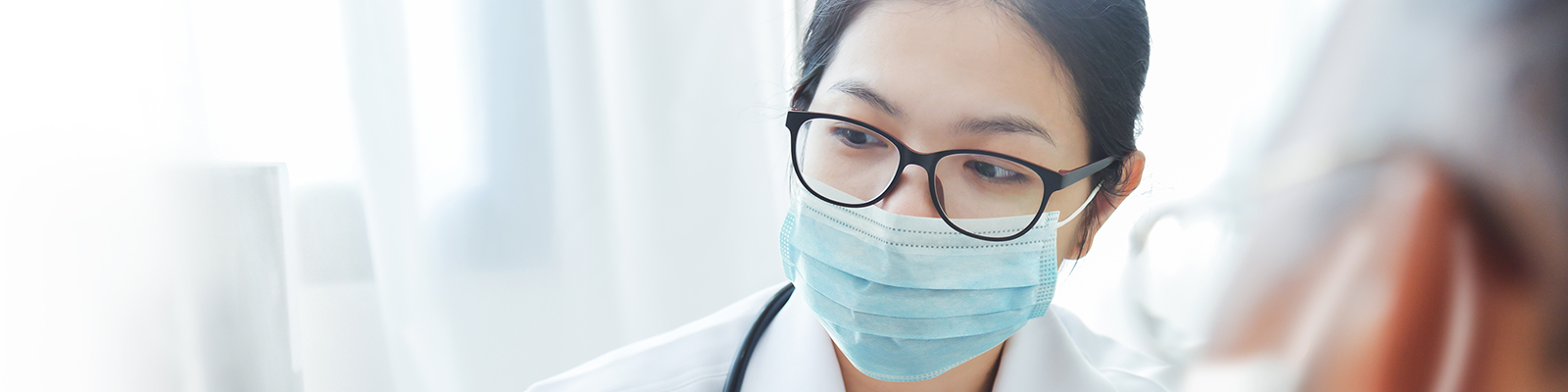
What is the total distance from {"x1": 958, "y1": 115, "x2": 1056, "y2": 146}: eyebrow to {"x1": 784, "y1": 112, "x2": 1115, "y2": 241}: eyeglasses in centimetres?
3

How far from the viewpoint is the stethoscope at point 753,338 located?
101cm

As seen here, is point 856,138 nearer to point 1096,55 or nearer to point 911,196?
point 911,196

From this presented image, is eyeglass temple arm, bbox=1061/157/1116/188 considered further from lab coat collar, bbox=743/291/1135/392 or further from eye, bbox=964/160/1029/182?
lab coat collar, bbox=743/291/1135/392

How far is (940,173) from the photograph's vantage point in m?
0.90

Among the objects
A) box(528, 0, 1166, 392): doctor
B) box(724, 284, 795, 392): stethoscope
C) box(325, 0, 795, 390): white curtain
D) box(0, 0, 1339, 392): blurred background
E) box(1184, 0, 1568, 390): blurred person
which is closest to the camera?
box(1184, 0, 1568, 390): blurred person

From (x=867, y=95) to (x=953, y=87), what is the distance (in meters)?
0.11

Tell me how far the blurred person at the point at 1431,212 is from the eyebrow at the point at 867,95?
2.02 ft

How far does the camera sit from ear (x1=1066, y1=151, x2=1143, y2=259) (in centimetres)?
104

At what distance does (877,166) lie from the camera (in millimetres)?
931

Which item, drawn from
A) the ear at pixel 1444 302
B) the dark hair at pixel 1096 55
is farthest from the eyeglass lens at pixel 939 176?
the ear at pixel 1444 302

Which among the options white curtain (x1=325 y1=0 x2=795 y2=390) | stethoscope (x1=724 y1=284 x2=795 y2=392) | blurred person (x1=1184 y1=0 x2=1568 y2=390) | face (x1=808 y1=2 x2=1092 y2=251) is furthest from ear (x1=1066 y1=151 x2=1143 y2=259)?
white curtain (x1=325 y1=0 x2=795 y2=390)

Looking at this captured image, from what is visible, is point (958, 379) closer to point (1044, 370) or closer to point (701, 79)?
point (1044, 370)

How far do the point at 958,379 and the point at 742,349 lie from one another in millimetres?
330

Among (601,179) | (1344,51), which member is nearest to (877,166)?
(1344,51)
